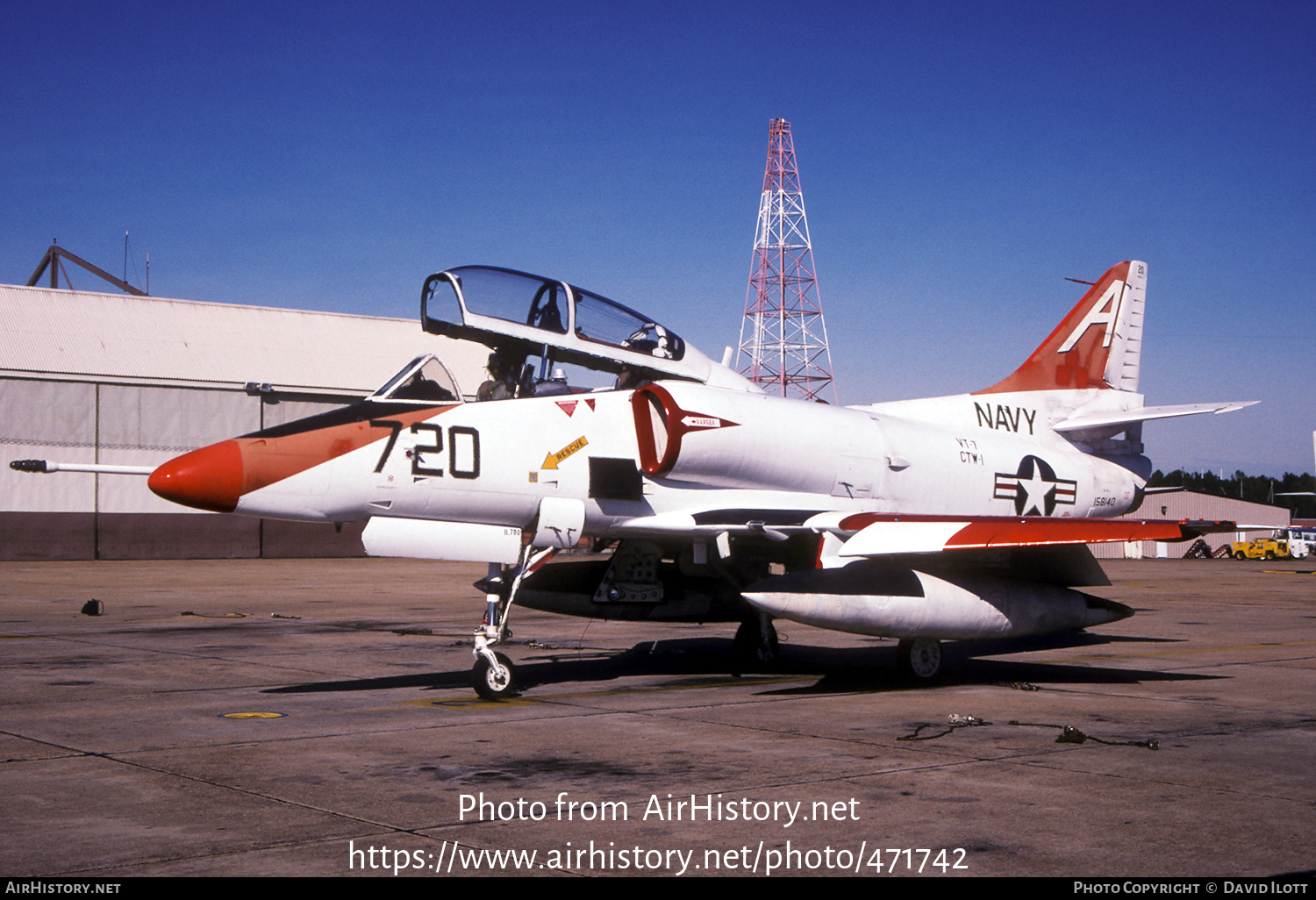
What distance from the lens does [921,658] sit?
1205 cm

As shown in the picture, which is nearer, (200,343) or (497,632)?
(497,632)

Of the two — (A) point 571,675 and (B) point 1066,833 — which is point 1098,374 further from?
(B) point 1066,833

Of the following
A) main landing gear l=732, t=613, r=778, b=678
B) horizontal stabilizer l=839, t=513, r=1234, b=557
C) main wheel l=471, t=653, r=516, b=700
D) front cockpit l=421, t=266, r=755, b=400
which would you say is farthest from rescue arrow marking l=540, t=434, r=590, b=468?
main landing gear l=732, t=613, r=778, b=678

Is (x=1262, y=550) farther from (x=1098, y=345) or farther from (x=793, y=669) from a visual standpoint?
(x=793, y=669)

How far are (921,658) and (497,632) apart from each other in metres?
4.65

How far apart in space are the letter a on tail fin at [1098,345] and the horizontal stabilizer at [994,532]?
18.5 ft

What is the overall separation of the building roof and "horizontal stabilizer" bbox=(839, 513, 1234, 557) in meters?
34.8

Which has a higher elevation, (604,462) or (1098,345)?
(1098,345)

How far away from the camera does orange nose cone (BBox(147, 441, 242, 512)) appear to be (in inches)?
347

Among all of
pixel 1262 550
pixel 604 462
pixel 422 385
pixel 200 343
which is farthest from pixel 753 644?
pixel 1262 550

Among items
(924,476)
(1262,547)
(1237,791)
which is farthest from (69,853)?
(1262,547)

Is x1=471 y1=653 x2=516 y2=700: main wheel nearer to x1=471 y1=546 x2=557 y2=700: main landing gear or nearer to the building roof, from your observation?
x1=471 y1=546 x2=557 y2=700: main landing gear

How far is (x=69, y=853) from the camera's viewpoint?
5.28 m

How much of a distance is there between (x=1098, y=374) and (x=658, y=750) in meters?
11.1
